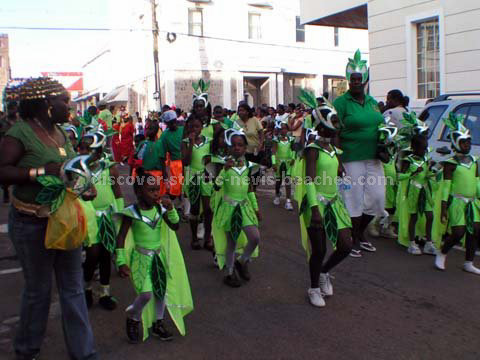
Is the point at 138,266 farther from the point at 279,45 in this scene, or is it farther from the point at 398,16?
the point at 279,45

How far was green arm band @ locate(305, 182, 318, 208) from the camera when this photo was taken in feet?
15.5

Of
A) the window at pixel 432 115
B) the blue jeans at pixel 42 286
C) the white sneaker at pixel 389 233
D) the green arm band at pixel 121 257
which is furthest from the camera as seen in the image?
the white sneaker at pixel 389 233

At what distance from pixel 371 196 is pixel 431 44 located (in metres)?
7.49

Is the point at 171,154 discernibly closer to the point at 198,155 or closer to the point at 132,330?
the point at 198,155

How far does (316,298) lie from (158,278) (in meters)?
1.57

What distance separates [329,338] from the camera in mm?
4148

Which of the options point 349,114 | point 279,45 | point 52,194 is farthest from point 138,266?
point 279,45

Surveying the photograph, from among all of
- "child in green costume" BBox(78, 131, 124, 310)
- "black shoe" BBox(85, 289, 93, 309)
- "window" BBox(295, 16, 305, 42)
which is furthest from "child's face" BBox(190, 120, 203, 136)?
"window" BBox(295, 16, 305, 42)

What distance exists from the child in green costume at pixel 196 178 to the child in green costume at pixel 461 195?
276 cm

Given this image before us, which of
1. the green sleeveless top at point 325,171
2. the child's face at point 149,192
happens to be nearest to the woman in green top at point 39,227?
the child's face at point 149,192

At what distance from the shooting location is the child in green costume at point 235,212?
17.5 feet

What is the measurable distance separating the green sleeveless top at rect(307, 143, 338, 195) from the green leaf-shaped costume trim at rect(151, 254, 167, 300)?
1.62m

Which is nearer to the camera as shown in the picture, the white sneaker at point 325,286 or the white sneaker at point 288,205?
the white sneaker at point 325,286

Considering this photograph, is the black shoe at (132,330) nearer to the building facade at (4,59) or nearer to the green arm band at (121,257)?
the green arm band at (121,257)
